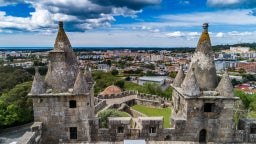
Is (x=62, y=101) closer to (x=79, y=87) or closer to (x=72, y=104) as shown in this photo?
(x=72, y=104)

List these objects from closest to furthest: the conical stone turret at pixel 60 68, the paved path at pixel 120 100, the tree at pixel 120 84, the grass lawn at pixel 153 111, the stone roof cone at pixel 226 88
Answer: the stone roof cone at pixel 226 88 < the conical stone turret at pixel 60 68 < the grass lawn at pixel 153 111 < the paved path at pixel 120 100 < the tree at pixel 120 84

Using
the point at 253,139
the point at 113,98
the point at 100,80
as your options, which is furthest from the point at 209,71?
the point at 100,80

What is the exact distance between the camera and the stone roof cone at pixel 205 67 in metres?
13.5

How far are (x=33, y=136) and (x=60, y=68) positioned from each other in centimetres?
412

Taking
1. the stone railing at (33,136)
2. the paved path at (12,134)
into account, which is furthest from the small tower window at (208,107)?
the paved path at (12,134)

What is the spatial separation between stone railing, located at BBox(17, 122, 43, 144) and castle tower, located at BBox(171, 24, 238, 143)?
26.3ft

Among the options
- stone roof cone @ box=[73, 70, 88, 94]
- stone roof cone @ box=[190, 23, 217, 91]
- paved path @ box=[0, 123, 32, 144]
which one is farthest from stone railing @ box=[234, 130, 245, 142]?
paved path @ box=[0, 123, 32, 144]

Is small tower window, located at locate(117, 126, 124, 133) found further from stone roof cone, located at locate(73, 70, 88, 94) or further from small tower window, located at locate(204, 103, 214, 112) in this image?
small tower window, located at locate(204, 103, 214, 112)

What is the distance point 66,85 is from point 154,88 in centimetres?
4240

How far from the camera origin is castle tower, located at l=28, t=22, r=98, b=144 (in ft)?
43.0

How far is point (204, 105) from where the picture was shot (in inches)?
525

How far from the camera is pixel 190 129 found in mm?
13430

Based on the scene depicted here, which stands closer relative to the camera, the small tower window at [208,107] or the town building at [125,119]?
the town building at [125,119]

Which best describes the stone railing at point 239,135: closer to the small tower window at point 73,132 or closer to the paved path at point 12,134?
the small tower window at point 73,132
